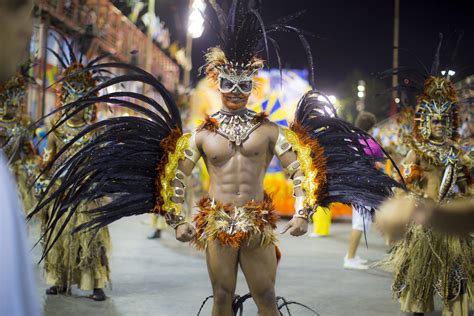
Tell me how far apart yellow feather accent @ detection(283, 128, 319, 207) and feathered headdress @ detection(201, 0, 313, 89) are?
0.54 metres

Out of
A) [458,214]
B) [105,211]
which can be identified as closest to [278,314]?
[105,211]

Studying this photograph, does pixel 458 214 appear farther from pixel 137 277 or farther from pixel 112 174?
pixel 137 277

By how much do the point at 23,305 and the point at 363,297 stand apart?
5652 millimetres

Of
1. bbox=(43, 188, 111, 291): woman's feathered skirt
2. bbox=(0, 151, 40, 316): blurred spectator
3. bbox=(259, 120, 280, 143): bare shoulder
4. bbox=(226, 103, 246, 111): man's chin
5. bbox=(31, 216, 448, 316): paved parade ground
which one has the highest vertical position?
bbox=(226, 103, 246, 111): man's chin

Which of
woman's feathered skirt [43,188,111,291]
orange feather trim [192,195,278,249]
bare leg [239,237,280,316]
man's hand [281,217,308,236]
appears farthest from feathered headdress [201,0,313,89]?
woman's feathered skirt [43,188,111,291]

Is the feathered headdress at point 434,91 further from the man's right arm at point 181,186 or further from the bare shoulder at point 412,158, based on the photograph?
the man's right arm at point 181,186

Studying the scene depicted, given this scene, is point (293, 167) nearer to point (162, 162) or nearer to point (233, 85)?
point (233, 85)

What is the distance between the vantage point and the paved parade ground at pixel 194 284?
Result: 596cm

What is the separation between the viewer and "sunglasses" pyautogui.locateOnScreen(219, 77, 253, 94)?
4.42 m

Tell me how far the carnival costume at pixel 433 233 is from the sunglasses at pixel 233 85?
83.7 inches

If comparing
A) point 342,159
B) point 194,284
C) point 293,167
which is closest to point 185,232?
point 293,167

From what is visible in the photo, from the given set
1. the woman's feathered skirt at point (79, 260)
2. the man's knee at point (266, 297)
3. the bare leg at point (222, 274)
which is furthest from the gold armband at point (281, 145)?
the woman's feathered skirt at point (79, 260)

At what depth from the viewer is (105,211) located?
4484 mm

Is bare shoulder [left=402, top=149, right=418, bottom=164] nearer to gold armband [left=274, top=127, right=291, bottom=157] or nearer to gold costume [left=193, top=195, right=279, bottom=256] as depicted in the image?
gold armband [left=274, top=127, right=291, bottom=157]
